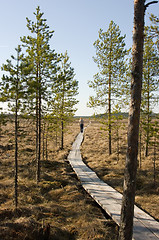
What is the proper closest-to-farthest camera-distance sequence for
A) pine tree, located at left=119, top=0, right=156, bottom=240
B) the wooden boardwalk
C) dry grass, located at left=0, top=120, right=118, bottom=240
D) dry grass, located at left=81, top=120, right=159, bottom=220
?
pine tree, located at left=119, top=0, right=156, bottom=240 → dry grass, located at left=0, top=120, right=118, bottom=240 → the wooden boardwalk → dry grass, located at left=81, top=120, right=159, bottom=220

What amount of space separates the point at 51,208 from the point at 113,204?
3089 mm

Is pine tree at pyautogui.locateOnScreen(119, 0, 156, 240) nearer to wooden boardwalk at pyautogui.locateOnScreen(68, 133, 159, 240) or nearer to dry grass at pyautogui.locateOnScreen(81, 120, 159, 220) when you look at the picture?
wooden boardwalk at pyautogui.locateOnScreen(68, 133, 159, 240)

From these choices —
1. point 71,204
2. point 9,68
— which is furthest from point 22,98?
point 71,204

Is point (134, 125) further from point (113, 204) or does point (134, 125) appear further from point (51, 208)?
point (51, 208)

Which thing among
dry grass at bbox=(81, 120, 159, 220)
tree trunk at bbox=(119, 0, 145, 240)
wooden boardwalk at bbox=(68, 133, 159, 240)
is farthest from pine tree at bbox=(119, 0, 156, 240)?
dry grass at bbox=(81, 120, 159, 220)

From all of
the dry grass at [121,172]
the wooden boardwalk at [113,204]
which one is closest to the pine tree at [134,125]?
the wooden boardwalk at [113,204]

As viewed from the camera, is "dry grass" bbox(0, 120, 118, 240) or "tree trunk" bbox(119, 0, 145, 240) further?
"dry grass" bbox(0, 120, 118, 240)

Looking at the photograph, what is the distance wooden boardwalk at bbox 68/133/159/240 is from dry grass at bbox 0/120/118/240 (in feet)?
1.46

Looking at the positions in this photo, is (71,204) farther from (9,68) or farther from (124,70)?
(124,70)

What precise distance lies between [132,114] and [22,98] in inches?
258

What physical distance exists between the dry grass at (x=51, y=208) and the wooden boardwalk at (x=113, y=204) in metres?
0.45

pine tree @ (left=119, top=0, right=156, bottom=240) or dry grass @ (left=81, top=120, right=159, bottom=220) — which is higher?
pine tree @ (left=119, top=0, right=156, bottom=240)

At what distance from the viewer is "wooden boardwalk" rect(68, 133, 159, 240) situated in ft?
21.9

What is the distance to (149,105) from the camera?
18234 mm
